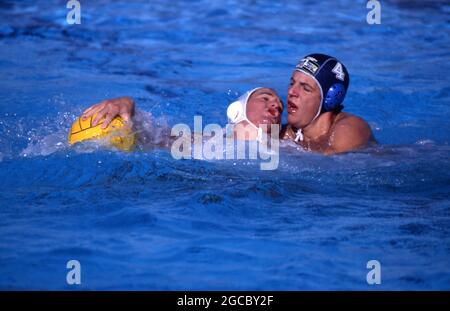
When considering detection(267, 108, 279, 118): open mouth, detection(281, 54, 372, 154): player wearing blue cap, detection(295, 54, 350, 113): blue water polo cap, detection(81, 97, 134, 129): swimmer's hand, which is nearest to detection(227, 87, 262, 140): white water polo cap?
detection(267, 108, 279, 118): open mouth

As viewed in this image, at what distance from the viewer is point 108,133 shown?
5.41 m

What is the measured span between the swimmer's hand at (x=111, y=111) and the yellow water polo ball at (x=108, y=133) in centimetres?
3

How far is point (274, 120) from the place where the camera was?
6.02 metres

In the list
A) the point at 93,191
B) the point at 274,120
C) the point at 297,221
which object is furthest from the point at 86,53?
the point at 297,221

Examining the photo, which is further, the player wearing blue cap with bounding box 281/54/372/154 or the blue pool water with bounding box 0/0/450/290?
the player wearing blue cap with bounding box 281/54/372/154

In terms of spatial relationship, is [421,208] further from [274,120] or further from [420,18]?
[420,18]

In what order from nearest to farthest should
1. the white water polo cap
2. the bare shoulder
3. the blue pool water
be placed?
the blue pool water, the bare shoulder, the white water polo cap

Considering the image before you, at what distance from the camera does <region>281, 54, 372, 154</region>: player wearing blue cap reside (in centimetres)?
594

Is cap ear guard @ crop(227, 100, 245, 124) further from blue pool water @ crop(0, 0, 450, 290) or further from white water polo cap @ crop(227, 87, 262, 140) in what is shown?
blue pool water @ crop(0, 0, 450, 290)

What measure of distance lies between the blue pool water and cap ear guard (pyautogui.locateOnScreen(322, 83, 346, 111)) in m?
0.51

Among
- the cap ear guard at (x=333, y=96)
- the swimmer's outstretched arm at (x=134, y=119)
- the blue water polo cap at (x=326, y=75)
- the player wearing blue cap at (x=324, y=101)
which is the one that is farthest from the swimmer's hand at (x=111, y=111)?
the cap ear guard at (x=333, y=96)

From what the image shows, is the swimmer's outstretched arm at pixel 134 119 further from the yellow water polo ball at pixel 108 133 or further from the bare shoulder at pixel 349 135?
the bare shoulder at pixel 349 135

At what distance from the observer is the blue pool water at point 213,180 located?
3961 millimetres

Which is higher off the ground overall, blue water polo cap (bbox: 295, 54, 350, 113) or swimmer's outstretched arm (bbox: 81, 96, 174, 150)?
blue water polo cap (bbox: 295, 54, 350, 113)
